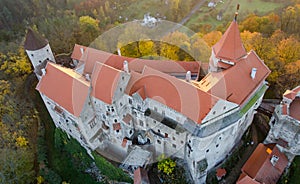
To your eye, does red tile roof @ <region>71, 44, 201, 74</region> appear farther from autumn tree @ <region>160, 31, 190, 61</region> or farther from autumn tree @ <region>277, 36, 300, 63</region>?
autumn tree @ <region>277, 36, 300, 63</region>

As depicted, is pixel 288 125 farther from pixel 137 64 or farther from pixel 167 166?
pixel 137 64

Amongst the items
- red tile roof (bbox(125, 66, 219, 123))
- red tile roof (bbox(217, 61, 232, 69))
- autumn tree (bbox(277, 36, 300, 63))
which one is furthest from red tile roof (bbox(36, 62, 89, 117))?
autumn tree (bbox(277, 36, 300, 63))

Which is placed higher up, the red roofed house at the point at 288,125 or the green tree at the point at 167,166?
the red roofed house at the point at 288,125

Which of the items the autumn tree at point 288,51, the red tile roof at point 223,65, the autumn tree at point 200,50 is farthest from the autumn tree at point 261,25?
the red tile roof at point 223,65

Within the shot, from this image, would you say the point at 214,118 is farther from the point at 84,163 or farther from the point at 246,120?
the point at 84,163

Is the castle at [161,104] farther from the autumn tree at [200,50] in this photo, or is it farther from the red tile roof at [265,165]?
the autumn tree at [200,50]

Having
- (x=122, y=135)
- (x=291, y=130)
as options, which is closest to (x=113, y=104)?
(x=122, y=135)
